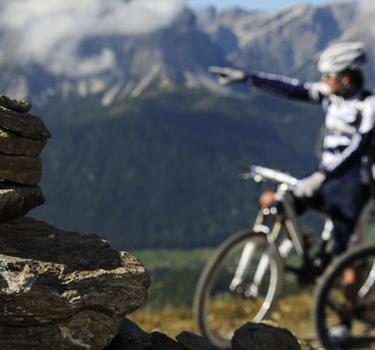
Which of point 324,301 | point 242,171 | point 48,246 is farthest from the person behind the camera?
point 242,171

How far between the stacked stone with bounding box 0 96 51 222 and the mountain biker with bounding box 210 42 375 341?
375 cm

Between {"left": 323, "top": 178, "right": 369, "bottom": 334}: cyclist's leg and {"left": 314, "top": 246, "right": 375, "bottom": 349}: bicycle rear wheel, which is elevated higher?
{"left": 323, "top": 178, "right": 369, "bottom": 334}: cyclist's leg

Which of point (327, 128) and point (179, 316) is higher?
point (327, 128)

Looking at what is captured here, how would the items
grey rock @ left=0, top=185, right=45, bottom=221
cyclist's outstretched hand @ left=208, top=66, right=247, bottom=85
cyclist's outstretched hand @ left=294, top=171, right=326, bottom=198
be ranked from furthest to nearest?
cyclist's outstretched hand @ left=208, top=66, right=247, bottom=85 < cyclist's outstretched hand @ left=294, top=171, right=326, bottom=198 < grey rock @ left=0, top=185, right=45, bottom=221

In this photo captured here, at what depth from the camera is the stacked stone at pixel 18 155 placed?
5.50m

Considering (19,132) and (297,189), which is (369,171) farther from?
(19,132)

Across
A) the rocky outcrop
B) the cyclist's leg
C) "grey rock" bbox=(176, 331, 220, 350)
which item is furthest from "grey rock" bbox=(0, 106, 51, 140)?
the cyclist's leg

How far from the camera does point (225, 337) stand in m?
8.45

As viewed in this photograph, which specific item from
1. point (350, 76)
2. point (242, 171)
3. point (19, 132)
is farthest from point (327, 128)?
point (19, 132)

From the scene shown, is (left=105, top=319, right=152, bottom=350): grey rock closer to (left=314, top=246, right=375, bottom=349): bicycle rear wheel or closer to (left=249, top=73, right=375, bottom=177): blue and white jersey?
(left=314, top=246, right=375, bottom=349): bicycle rear wheel

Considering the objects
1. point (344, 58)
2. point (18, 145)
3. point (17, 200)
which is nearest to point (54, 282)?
point (17, 200)

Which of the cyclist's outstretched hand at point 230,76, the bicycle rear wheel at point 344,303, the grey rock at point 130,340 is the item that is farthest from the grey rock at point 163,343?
the cyclist's outstretched hand at point 230,76

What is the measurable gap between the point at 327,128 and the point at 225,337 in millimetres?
3020

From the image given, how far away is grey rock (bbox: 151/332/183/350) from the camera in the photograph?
19.1 ft
